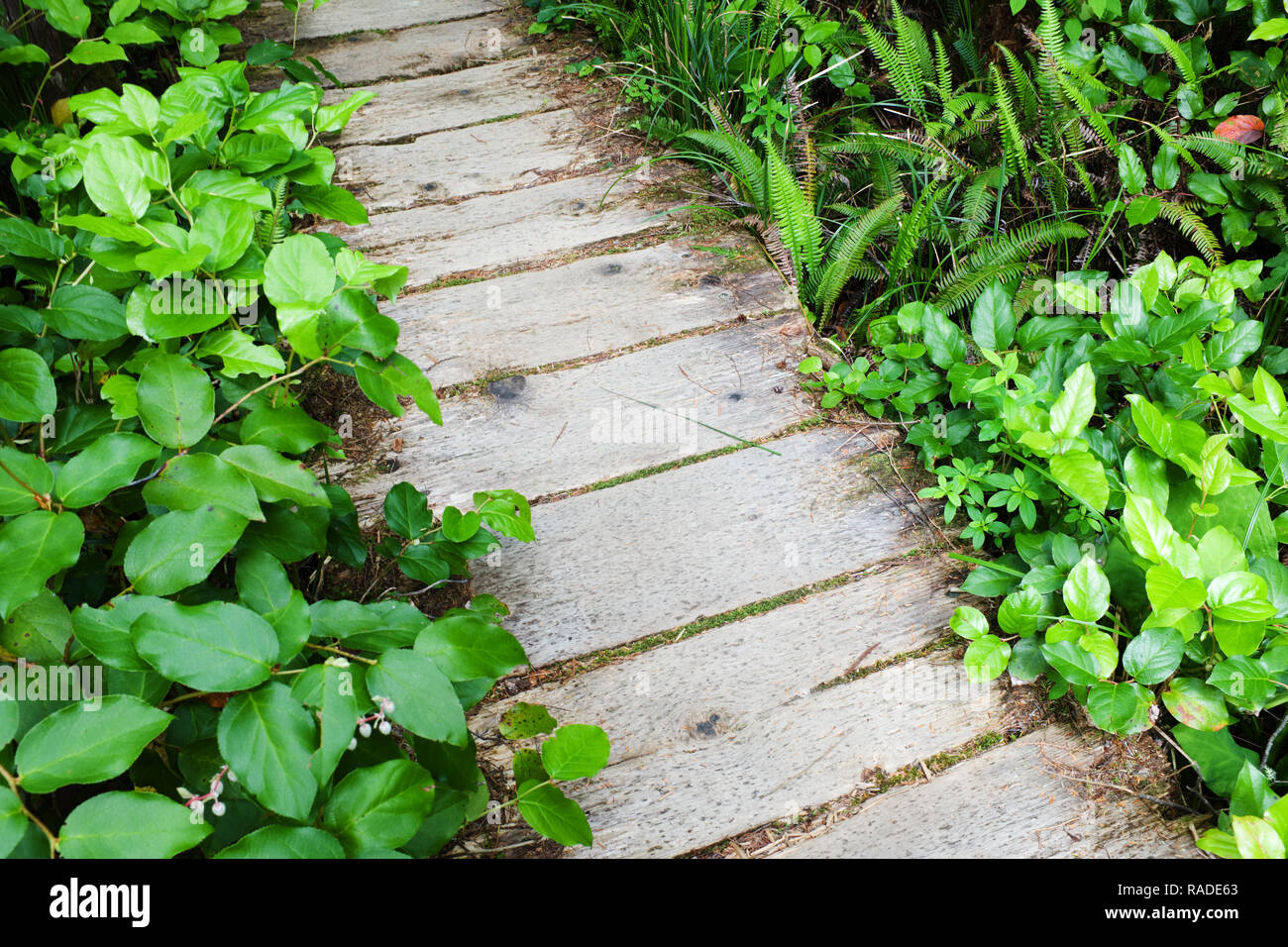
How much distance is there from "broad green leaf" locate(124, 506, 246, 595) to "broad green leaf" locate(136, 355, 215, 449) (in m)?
0.12

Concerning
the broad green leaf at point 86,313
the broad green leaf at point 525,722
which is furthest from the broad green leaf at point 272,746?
the broad green leaf at point 86,313

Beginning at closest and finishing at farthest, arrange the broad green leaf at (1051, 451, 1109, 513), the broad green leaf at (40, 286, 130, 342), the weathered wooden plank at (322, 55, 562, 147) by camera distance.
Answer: the broad green leaf at (40, 286, 130, 342) < the broad green leaf at (1051, 451, 1109, 513) < the weathered wooden plank at (322, 55, 562, 147)

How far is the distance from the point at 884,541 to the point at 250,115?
66.3 inches

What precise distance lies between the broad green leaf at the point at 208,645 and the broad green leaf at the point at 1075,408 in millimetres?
1564

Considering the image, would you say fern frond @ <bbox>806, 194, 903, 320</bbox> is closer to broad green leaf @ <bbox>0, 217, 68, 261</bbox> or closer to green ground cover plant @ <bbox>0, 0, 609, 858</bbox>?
green ground cover plant @ <bbox>0, 0, 609, 858</bbox>

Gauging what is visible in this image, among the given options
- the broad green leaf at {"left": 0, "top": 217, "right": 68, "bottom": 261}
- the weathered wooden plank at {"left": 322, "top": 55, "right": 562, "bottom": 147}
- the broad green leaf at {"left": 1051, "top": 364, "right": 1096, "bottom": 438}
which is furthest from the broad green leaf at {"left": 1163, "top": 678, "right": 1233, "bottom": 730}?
the weathered wooden plank at {"left": 322, "top": 55, "right": 562, "bottom": 147}

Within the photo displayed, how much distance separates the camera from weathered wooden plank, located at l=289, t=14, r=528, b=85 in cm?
319

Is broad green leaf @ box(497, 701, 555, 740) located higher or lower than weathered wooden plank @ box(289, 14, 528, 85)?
lower

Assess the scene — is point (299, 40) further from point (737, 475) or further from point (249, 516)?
point (249, 516)

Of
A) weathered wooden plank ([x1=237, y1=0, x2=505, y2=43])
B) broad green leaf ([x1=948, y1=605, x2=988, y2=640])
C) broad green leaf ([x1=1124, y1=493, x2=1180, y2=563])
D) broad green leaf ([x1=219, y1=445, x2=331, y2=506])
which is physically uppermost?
weathered wooden plank ([x1=237, y1=0, x2=505, y2=43])

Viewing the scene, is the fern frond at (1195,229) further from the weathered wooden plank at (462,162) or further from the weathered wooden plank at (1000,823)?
the weathered wooden plank at (462,162)

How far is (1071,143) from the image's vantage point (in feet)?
8.39

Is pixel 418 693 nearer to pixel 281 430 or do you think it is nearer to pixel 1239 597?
pixel 281 430
